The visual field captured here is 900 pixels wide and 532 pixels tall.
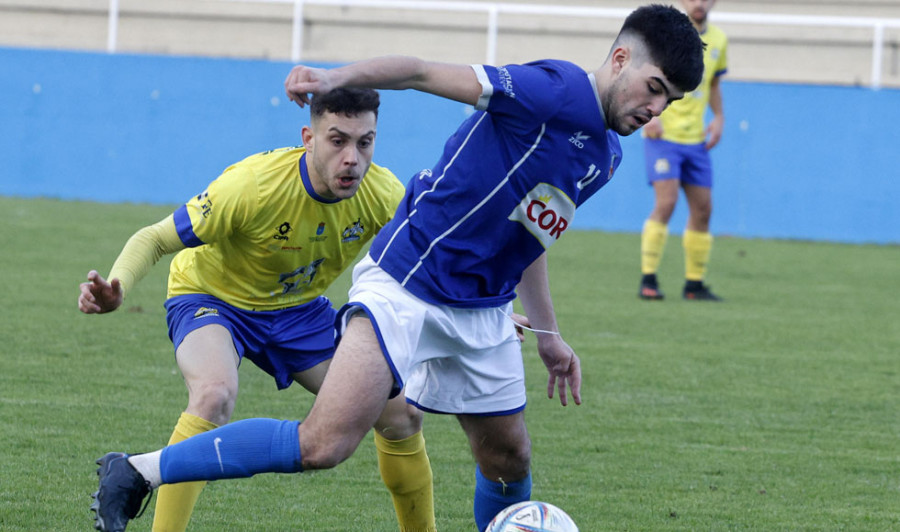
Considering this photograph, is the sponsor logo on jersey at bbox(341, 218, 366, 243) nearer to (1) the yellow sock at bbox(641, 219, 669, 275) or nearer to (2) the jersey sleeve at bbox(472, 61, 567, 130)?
(2) the jersey sleeve at bbox(472, 61, 567, 130)

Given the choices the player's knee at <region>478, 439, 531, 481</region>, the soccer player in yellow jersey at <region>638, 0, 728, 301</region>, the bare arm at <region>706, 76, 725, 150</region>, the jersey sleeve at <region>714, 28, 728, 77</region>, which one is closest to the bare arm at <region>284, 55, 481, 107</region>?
the player's knee at <region>478, 439, 531, 481</region>

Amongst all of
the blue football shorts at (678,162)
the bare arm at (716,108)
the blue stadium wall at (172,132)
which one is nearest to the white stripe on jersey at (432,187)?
the blue football shorts at (678,162)

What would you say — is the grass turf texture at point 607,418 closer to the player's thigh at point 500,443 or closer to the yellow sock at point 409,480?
the yellow sock at point 409,480

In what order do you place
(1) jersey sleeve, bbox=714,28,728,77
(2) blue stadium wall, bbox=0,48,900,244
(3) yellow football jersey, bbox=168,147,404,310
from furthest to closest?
(2) blue stadium wall, bbox=0,48,900,244 < (1) jersey sleeve, bbox=714,28,728,77 < (3) yellow football jersey, bbox=168,147,404,310

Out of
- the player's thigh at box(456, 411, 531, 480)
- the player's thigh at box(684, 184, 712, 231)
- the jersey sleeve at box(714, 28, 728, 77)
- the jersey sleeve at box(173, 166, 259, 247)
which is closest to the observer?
the player's thigh at box(456, 411, 531, 480)

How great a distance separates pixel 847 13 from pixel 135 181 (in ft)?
38.8

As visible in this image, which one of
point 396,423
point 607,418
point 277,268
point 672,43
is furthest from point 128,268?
point 607,418

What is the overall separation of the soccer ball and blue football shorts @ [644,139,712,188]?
628 cm

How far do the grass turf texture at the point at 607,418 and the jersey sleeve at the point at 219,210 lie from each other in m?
0.91

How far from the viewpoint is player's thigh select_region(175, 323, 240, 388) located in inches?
148

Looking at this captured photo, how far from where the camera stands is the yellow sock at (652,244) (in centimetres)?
953

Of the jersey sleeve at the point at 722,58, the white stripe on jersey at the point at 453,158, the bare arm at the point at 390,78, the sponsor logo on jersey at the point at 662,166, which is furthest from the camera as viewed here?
the jersey sleeve at the point at 722,58

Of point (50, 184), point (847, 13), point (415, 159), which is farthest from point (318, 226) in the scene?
point (847, 13)

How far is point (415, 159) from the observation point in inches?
609
